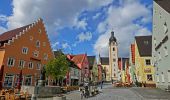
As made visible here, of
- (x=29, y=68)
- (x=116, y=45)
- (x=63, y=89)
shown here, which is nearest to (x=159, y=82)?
(x=63, y=89)

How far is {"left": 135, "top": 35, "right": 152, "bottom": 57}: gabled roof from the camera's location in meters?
49.0

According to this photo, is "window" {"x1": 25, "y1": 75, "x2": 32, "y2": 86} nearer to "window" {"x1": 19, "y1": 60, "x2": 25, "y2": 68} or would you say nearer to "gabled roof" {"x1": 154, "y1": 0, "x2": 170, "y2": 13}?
"window" {"x1": 19, "y1": 60, "x2": 25, "y2": 68}

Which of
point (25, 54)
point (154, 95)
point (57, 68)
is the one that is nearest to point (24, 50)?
point (25, 54)

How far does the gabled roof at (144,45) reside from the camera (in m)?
49.0

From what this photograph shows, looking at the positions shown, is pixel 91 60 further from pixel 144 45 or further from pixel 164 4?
pixel 164 4

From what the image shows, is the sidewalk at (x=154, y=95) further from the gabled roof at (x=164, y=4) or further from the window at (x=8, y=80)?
the window at (x=8, y=80)

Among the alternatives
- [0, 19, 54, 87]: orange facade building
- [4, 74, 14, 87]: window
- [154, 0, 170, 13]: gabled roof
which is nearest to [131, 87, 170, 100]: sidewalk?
[154, 0, 170, 13]: gabled roof

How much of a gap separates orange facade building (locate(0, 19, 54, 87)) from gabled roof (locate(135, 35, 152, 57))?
72.3 feet

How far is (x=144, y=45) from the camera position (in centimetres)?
5091

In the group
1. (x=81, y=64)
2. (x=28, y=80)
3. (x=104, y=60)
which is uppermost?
(x=104, y=60)

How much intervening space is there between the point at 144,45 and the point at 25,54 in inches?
1117

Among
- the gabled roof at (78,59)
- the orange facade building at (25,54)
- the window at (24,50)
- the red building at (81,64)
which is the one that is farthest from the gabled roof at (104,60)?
the window at (24,50)

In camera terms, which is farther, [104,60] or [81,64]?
[104,60]

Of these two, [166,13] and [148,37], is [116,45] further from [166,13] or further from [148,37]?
[166,13]
